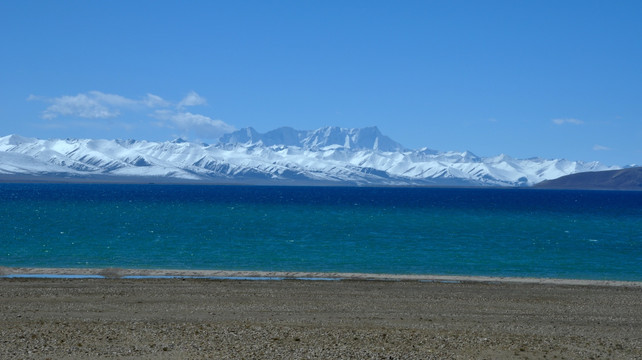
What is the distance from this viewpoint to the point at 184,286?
24281mm

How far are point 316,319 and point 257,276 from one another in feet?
35.3

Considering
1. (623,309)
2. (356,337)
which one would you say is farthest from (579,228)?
(356,337)

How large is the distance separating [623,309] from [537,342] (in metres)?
7.11

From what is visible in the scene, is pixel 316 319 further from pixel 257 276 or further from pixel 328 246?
pixel 328 246

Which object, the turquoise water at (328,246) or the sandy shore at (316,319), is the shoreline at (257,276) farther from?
the turquoise water at (328,246)

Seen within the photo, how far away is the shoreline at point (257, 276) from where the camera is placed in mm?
27938

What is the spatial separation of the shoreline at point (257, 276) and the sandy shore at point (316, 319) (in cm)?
120

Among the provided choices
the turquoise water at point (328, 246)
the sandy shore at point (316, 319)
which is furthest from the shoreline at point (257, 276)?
the turquoise water at point (328, 246)

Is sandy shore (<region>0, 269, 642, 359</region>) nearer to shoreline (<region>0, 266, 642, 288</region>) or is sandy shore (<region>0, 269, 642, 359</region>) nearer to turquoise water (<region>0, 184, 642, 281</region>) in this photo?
shoreline (<region>0, 266, 642, 288</region>)

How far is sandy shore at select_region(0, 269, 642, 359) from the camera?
1420 centimetres

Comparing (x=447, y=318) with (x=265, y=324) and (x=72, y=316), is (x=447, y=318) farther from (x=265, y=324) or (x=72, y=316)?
(x=72, y=316)

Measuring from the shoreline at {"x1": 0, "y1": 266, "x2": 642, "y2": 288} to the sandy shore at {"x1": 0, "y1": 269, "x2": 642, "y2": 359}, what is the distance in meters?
1.20

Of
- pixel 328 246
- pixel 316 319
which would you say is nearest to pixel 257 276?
pixel 316 319

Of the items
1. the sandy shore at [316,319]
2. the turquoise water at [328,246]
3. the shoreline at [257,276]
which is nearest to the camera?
the sandy shore at [316,319]
